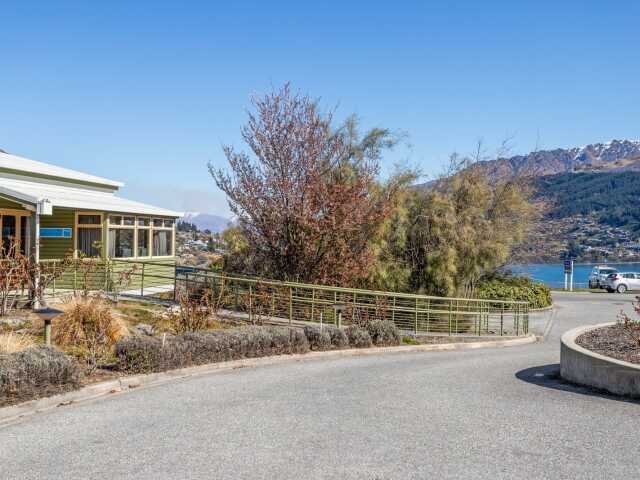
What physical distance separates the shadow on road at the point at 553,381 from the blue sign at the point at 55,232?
15573 mm

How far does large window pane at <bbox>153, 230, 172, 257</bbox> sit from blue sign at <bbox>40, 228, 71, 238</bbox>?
3882 mm

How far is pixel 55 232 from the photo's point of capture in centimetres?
2127

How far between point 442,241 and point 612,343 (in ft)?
42.8

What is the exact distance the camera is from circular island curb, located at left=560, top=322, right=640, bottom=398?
8.65 meters

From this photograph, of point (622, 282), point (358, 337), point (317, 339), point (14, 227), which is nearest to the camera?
point (317, 339)

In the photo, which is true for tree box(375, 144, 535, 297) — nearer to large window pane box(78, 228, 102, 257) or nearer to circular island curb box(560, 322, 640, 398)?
large window pane box(78, 228, 102, 257)

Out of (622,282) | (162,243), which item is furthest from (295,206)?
(622,282)

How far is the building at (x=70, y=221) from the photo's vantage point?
64.8 ft

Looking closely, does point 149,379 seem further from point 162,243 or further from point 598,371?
point 162,243

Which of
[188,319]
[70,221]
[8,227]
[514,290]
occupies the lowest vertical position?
[514,290]

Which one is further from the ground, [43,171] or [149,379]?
[43,171]

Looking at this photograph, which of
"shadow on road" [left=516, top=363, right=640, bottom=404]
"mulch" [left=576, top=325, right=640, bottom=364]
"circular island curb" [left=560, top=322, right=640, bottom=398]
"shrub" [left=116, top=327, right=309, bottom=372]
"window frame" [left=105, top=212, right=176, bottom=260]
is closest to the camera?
"circular island curb" [left=560, top=322, right=640, bottom=398]

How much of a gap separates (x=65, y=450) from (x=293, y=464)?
2.21 m

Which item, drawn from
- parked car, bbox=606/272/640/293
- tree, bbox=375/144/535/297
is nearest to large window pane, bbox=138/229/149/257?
tree, bbox=375/144/535/297
